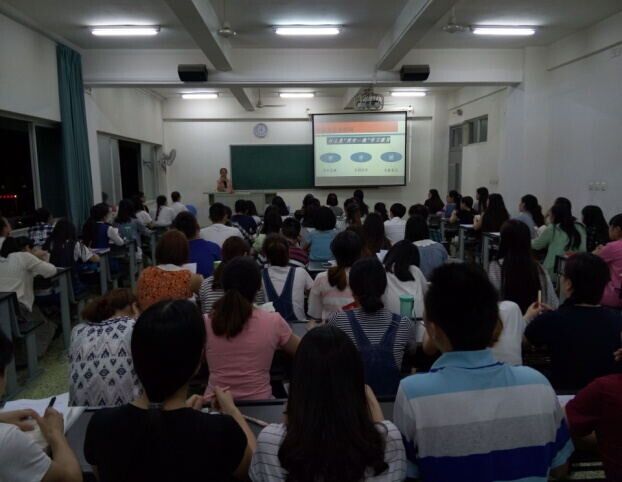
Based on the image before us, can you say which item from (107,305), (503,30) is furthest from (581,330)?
(503,30)

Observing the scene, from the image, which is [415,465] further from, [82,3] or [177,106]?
[177,106]

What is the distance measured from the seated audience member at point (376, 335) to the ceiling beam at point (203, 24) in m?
3.39

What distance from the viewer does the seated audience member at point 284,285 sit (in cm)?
288

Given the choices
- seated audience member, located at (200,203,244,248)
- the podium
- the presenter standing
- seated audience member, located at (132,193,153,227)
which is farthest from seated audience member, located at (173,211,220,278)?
the presenter standing

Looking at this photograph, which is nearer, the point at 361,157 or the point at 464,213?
the point at 464,213

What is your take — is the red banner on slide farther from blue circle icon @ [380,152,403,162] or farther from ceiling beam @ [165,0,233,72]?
ceiling beam @ [165,0,233,72]

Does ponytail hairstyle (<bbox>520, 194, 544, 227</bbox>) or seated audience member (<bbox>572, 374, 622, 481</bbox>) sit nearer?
seated audience member (<bbox>572, 374, 622, 481</bbox>)

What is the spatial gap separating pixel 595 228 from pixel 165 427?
4.91 meters

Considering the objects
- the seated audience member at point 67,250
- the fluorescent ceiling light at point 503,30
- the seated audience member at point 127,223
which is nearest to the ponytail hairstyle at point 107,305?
the seated audience member at point 67,250

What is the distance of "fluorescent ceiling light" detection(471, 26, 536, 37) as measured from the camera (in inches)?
234

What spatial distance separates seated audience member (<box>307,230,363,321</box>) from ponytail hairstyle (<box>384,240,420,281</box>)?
0.76 feet

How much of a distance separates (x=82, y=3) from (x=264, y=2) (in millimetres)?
1860

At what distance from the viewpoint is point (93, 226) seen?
5.29 m

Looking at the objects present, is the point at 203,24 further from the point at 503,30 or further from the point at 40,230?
the point at 503,30
